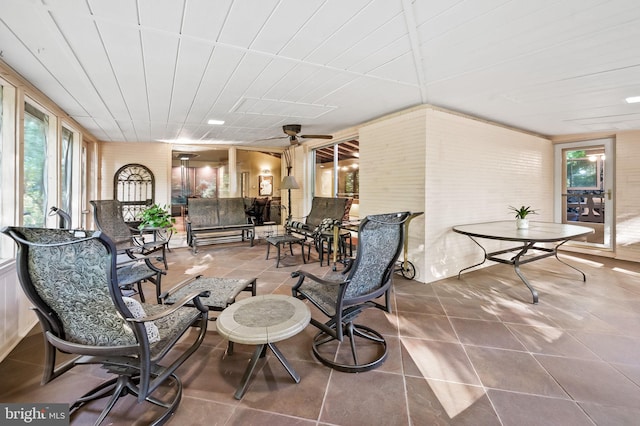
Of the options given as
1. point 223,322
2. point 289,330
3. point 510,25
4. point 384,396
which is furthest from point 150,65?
point 384,396

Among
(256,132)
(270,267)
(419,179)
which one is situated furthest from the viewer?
(256,132)

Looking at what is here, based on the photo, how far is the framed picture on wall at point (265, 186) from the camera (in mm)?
9992

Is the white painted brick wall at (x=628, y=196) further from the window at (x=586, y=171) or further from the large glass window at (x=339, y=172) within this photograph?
the large glass window at (x=339, y=172)

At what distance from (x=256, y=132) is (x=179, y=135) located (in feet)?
5.27

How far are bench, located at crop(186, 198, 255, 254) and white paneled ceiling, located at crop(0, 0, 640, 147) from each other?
2.38m

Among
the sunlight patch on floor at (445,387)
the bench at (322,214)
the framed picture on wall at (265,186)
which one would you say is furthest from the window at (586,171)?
the framed picture on wall at (265,186)

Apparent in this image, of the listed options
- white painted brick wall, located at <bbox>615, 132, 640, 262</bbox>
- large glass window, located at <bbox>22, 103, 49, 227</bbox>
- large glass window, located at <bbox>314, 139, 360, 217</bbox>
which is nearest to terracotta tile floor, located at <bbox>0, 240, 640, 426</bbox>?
large glass window, located at <bbox>22, 103, 49, 227</bbox>

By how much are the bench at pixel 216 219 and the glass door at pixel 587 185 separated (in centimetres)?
630

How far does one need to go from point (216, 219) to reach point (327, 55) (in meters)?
4.70

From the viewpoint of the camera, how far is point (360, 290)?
1.94 meters

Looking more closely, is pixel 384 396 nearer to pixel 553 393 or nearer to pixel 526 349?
pixel 553 393

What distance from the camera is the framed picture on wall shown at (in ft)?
32.8

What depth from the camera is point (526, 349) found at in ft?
7.13

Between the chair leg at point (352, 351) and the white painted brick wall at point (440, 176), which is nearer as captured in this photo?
the chair leg at point (352, 351)
